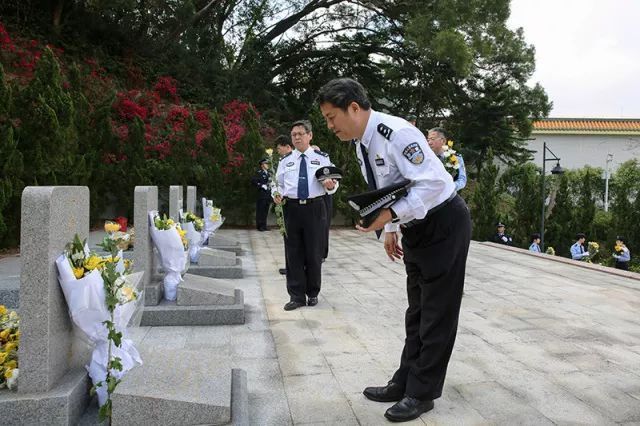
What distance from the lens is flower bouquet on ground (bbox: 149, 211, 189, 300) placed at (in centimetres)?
444

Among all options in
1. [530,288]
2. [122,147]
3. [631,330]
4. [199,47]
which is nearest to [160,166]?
[122,147]

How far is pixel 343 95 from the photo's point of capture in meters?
2.45

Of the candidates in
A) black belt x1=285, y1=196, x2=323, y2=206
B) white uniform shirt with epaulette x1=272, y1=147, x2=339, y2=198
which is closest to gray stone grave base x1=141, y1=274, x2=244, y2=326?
black belt x1=285, y1=196, x2=323, y2=206

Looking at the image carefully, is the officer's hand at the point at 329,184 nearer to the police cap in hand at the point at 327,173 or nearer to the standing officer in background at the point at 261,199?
the police cap in hand at the point at 327,173

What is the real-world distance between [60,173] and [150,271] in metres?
5.58

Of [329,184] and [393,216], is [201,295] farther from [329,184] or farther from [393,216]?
[393,216]

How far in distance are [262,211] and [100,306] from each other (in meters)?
11.2

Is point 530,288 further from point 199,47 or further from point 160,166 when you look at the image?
point 199,47

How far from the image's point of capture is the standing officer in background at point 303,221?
15.9 ft

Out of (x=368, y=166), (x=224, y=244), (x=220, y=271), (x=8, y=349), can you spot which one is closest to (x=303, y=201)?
(x=220, y=271)

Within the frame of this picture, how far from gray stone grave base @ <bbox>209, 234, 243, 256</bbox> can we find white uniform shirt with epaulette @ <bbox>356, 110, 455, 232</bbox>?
642 cm

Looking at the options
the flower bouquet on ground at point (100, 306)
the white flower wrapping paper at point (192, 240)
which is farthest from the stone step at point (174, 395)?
the white flower wrapping paper at point (192, 240)

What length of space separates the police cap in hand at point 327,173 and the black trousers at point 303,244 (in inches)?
10.5

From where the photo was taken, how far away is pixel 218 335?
4.01 metres
